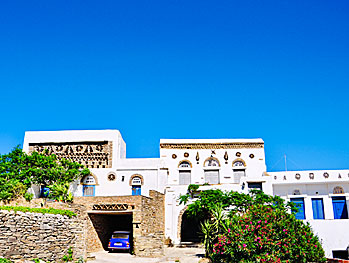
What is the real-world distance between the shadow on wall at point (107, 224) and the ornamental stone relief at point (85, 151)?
3.82 m

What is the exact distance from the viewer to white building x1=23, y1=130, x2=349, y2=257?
24375 mm

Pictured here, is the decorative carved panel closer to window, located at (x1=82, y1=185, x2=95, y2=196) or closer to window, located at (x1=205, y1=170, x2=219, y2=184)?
window, located at (x1=205, y1=170, x2=219, y2=184)

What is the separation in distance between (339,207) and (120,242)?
14378 millimetres

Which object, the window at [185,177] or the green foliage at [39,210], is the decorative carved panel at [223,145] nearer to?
the window at [185,177]

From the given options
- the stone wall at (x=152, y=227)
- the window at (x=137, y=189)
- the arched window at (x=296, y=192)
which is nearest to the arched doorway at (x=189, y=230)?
the stone wall at (x=152, y=227)

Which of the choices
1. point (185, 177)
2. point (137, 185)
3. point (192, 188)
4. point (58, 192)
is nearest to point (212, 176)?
point (185, 177)

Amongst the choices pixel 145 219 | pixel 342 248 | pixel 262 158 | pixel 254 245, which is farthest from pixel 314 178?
pixel 254 245

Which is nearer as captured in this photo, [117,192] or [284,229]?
[284,229]

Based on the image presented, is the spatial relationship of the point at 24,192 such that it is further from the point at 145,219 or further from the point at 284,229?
the point at 284,229

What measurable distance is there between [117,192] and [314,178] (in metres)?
13.4

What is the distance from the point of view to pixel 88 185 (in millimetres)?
25828

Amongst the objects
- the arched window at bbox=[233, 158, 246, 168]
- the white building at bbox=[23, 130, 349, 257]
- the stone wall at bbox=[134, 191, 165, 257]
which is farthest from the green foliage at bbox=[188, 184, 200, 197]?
the arched window at bbox=[233, 158, 246, 168]

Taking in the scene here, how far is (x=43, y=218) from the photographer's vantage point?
50.2 ft

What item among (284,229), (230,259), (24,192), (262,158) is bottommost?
(230,259)
